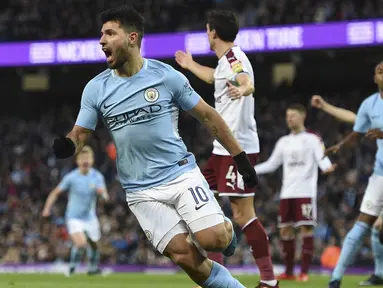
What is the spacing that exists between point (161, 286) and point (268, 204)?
33.8 ft

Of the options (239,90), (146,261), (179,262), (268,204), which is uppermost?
(239,90)

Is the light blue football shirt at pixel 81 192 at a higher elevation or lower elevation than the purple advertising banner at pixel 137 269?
higher

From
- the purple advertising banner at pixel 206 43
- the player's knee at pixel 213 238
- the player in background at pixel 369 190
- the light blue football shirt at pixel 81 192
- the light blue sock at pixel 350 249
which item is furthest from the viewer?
the purple advertising banner at pixel 206 43

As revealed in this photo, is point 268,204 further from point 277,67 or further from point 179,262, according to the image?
point 179,262

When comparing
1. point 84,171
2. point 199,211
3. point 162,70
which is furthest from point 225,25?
point 84,171

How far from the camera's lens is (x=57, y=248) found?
68.6 ft

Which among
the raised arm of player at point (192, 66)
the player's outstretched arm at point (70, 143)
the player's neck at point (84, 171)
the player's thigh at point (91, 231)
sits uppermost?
the raised arm of player at point (192, 66)

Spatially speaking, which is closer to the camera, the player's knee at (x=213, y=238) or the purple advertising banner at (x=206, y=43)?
the player's knee at (x=213, y=238)

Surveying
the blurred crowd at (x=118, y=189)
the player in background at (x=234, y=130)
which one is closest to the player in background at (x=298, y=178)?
the player in background at (x=234, y=130)

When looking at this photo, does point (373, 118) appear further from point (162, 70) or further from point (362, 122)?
point (162, 70)

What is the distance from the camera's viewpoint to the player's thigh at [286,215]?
11.3 metres

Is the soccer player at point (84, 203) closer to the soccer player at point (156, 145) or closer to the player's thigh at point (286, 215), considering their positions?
the player's thigh at point (286, 215)

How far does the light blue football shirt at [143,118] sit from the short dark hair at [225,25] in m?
2.14

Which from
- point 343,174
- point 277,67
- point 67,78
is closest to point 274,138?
point 343,174
